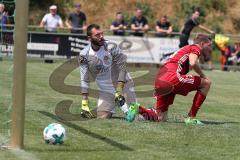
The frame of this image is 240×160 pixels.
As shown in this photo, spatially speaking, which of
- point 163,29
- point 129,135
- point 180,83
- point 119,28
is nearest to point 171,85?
point 180,83

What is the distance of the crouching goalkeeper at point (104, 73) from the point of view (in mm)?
11422

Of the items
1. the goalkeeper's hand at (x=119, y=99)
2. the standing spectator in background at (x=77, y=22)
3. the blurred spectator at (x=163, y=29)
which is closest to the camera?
the goalkeeper's hand at (x=119, y=99)

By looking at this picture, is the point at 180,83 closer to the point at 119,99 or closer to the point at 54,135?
the point at 119,99

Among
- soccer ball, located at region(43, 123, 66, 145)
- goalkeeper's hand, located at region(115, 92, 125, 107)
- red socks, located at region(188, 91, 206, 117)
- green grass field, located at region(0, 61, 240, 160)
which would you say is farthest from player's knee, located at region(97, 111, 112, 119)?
soccer ball, located at region(43, 123, 66, 145)

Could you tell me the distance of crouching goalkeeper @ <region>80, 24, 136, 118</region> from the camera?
1142cm

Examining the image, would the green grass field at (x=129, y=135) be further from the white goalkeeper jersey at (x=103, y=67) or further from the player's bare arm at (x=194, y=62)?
the player's bare arm at (x=194, y=62)

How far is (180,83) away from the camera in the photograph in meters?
11.3

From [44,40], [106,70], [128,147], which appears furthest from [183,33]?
[128,147]

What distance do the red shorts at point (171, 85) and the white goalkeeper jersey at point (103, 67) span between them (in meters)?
0.61

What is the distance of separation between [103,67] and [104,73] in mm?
197

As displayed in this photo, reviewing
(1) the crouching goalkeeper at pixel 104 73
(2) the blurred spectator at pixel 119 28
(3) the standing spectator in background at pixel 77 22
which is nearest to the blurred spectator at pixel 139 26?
(2) the blurred spectator at pixel 119 28

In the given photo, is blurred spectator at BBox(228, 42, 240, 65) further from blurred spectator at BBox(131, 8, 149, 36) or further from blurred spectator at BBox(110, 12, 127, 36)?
blurred spectator at BBox(110, 12, 127, 36)

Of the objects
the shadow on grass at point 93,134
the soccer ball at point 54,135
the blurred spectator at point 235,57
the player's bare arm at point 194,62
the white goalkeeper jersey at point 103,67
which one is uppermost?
the player's bare arm at point 194,62

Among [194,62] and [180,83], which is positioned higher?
[194,62]
